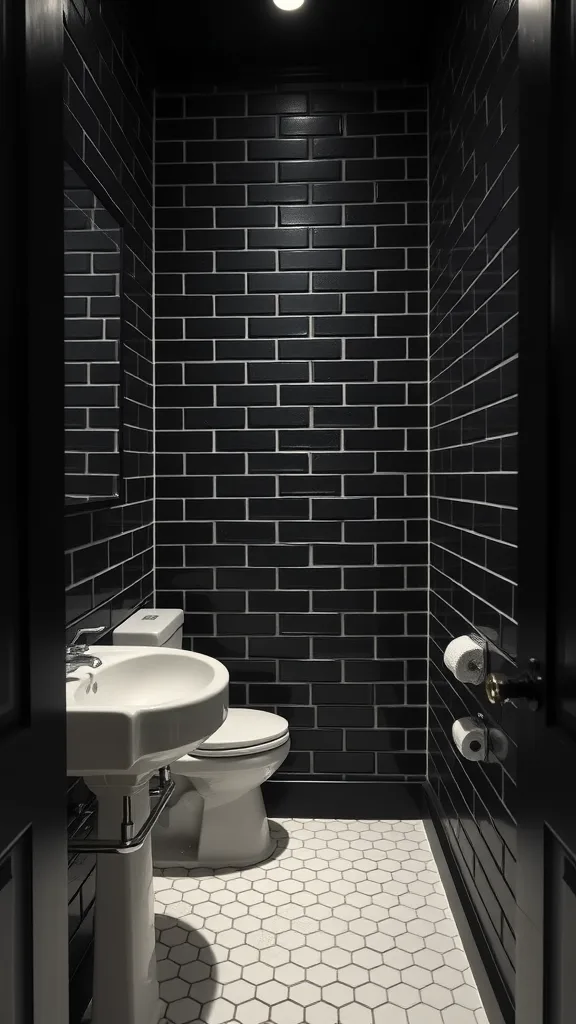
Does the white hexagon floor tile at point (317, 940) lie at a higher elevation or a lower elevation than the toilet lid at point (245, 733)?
lower

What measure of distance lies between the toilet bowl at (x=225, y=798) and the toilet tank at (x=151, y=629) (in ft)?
1.19

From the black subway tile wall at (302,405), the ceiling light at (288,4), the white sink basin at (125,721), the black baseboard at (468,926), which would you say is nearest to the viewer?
the white sink basin at (125,721)

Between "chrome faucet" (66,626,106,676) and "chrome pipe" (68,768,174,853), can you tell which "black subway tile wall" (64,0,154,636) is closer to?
"chrome faucet" (66,626,106,676)

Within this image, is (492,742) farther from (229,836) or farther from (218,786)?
(229,836)

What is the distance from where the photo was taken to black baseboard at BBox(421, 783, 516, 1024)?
1.72 metres

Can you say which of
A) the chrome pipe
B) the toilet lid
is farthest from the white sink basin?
the toilet lid

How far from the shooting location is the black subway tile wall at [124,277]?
6.57 feet

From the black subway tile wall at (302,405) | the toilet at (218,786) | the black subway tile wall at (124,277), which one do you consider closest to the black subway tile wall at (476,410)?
the black subway tile wall at (302,405)

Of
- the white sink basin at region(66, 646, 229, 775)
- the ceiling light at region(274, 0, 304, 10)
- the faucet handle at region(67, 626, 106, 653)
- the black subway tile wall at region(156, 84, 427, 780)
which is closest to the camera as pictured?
the white sink basin at region(66, 646, 229, 775)
